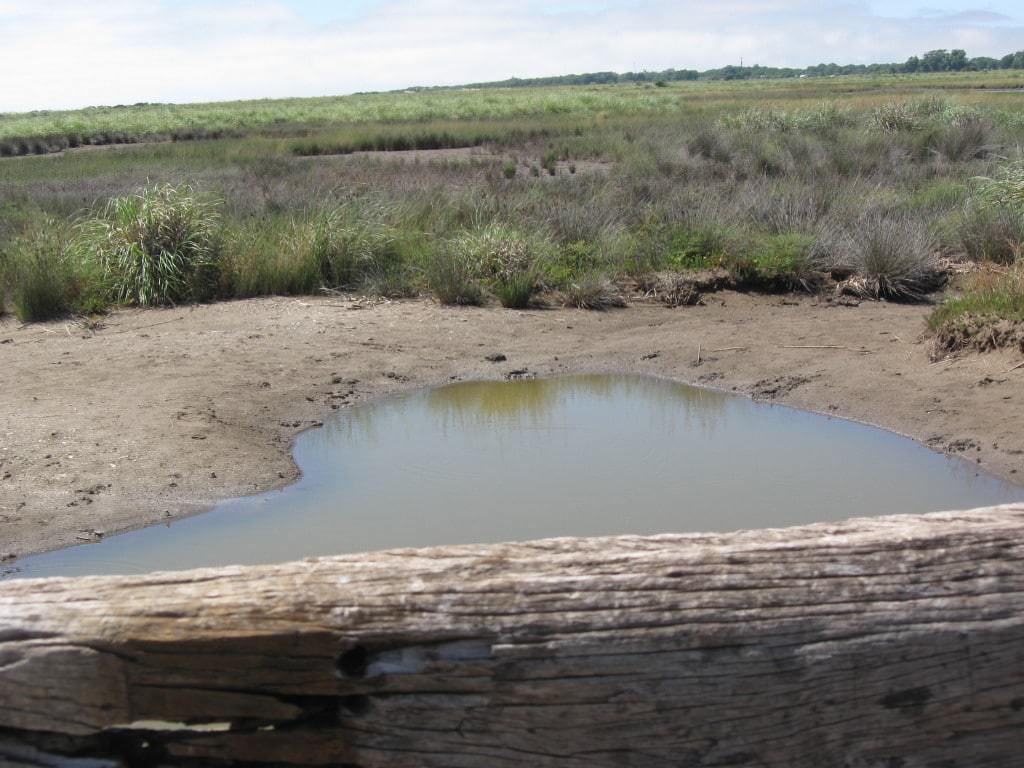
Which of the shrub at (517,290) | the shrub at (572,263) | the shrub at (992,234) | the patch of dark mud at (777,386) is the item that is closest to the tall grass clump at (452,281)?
the shrub at (517,290)

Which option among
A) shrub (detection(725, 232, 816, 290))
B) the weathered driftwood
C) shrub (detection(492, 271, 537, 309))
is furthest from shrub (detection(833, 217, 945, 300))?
the weathered driftwood

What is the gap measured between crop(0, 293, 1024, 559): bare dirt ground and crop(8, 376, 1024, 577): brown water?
0.32 meters

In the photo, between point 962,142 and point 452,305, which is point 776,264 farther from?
point 962,142

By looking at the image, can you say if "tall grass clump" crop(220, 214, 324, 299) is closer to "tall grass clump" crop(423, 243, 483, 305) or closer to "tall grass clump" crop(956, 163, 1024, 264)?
"tall grass clump" crop(423, 243, 483, 305)

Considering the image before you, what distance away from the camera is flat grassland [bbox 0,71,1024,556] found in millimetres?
8367

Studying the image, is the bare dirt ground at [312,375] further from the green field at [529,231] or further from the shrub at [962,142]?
the shrub at [962,142]

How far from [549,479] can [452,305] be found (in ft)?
17.5

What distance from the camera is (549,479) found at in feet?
25.6

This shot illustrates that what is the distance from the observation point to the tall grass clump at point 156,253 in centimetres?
1278

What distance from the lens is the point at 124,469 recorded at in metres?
7.74

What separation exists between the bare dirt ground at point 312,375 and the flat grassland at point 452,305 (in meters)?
0.03

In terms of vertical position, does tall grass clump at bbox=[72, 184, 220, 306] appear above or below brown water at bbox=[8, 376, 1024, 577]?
above

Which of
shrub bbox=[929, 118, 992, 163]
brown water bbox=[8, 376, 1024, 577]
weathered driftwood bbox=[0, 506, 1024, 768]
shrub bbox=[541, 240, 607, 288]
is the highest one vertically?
shrub bbox=[929, 118, 992, 163]

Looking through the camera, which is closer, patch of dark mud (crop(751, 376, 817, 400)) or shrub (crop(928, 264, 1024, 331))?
patch of dark mud (crop(751, 376, 817, 400))
